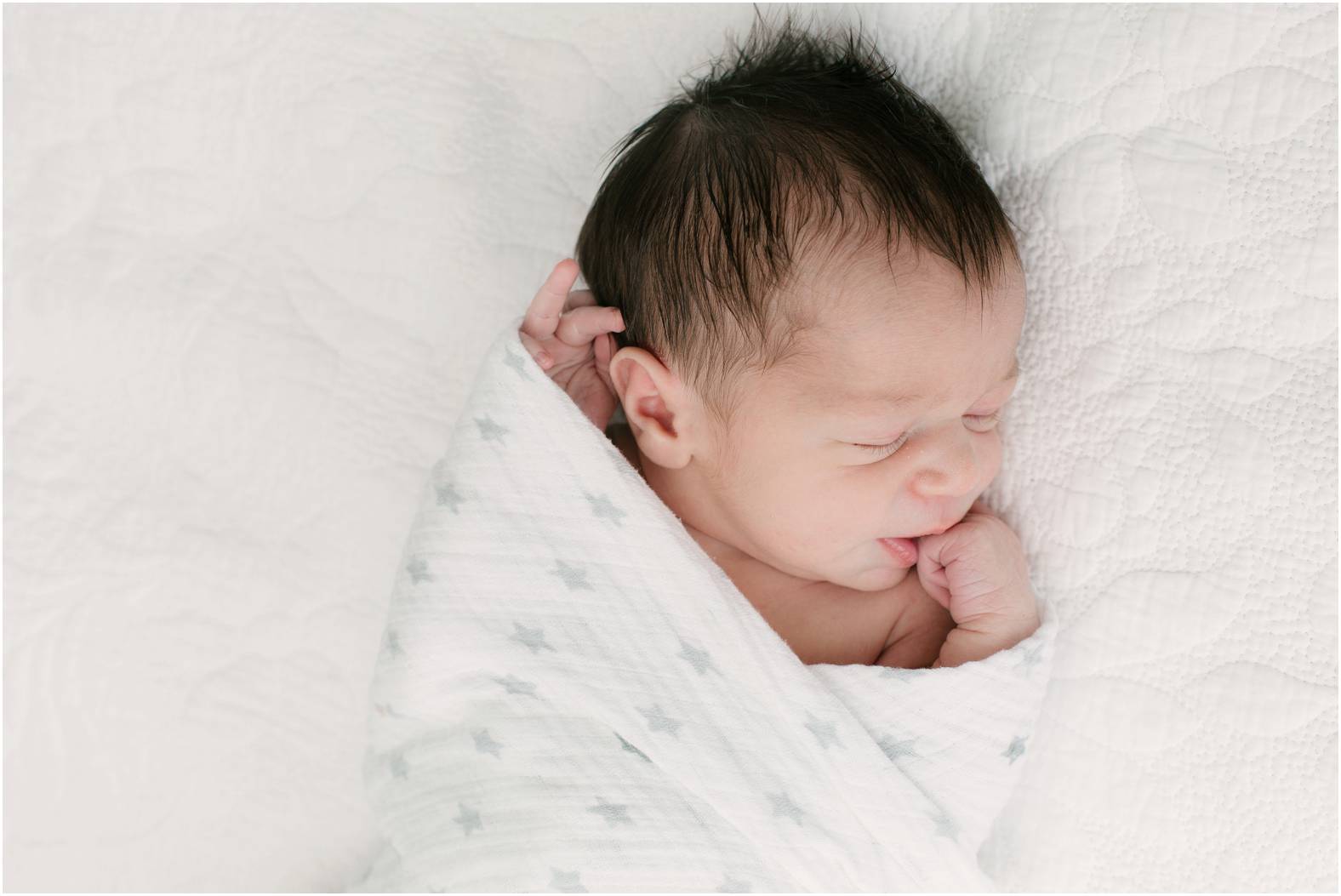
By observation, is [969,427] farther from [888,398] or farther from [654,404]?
[654,404]

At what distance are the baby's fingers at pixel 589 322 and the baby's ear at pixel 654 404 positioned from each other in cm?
3

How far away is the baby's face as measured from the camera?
2.94ft

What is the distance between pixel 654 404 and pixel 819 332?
0.61 ft

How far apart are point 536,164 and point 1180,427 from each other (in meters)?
0.73

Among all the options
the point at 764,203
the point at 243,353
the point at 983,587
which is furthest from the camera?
the point at 243,353

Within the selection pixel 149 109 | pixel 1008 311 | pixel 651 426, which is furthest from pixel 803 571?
pixel 149 109

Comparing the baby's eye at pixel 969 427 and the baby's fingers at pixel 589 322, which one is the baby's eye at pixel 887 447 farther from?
the baby's fingers at pixel 589 322

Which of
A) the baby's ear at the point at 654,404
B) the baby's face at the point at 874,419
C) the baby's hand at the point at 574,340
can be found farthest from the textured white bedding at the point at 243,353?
the baby's face at the point at 874,419

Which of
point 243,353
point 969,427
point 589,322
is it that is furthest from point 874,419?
point 243,353

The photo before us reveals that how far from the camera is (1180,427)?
0.96 metres

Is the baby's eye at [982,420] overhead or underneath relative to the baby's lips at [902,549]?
overhead

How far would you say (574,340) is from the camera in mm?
1028

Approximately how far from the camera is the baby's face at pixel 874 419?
2.94ft

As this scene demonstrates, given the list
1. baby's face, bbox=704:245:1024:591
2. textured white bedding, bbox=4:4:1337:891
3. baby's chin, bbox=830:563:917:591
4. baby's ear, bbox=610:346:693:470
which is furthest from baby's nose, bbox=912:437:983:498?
textured white bedding, bbox=4:4:1337:891
